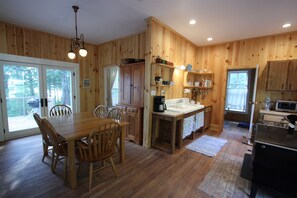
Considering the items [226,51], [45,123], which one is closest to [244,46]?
[226,51]

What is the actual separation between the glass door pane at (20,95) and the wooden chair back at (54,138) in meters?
2.55

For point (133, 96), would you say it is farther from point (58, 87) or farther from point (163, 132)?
point (58, 87)

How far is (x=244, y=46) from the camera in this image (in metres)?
4.15

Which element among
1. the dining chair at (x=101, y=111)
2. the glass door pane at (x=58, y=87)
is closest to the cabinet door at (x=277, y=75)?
the dining chair at (x=101, y=111)

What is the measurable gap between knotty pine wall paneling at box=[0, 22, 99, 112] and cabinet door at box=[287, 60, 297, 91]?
18.3ft

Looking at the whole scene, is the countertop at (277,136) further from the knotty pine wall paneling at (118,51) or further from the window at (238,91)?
the window at (238,91)

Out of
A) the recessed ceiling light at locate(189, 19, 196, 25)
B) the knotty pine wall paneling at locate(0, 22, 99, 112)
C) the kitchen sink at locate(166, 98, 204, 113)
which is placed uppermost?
the recessed ceiling light at locate(189, 19, 196, 25)

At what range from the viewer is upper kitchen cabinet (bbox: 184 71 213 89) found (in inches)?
179

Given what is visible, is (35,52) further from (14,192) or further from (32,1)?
(14,192)

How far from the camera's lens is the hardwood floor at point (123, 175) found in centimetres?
193

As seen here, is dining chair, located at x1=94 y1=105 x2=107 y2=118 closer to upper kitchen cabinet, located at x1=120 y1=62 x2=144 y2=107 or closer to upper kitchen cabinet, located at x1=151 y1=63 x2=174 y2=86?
upper kitchen cabinet, located at x1=120 y1=62 x2=144 y2=107

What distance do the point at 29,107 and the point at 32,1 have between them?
272cm

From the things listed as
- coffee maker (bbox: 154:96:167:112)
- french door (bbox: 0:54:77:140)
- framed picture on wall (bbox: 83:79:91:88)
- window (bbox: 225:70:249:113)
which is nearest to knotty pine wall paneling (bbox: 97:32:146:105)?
framed picture on wall (bbox: 83:79:91:88)

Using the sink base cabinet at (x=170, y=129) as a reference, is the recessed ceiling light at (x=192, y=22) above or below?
above
